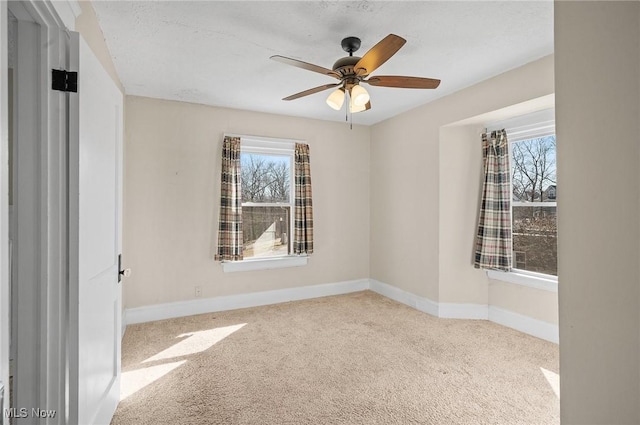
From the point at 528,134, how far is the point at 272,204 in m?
3.05

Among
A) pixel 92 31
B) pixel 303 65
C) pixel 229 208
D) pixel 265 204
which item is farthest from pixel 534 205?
pixel 92 31

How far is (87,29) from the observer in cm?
195

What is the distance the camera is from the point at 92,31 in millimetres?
2076

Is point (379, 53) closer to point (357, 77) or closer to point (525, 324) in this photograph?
point (357, 77)

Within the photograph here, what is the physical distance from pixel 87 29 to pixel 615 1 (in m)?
2.48

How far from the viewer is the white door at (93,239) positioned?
1.42 meters

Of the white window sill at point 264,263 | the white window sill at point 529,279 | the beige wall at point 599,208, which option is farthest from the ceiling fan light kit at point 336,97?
the white window sill at point 529,279

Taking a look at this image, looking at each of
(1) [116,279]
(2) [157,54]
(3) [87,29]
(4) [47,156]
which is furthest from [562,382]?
(2) [157,54]

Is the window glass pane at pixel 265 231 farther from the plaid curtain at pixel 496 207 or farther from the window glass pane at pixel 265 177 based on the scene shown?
the plaid curtain at pixel 496 207

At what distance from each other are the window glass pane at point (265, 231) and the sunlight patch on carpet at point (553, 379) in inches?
120

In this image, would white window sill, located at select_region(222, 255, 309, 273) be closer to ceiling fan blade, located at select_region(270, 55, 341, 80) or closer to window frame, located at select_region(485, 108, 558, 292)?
window frame, located at select_region(485, 108, 558, 292)

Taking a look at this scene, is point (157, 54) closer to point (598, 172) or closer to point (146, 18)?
point (146, 18)

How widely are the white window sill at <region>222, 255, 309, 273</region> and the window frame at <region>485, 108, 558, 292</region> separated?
2.36m

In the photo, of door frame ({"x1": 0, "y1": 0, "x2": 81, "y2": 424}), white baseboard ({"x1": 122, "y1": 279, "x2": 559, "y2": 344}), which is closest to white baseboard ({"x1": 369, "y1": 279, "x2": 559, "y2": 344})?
white baseboard ({"x1": 122, "y1": 279, "x2": 559, "y2": 344})
